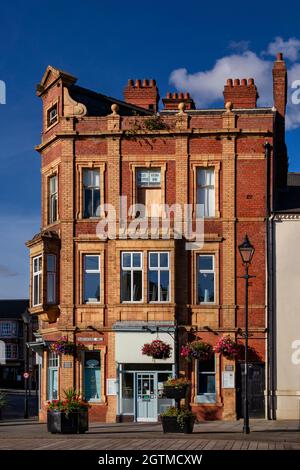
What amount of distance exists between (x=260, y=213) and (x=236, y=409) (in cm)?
779

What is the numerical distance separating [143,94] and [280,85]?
6427 millimetres

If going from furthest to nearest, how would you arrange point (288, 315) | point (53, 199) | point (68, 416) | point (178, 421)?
point (53, 199)
point (288, 315)
point (68, 416)
point (178, 421)

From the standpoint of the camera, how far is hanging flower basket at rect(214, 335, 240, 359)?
120ft

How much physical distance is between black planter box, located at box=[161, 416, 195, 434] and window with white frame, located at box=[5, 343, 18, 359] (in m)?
87.9

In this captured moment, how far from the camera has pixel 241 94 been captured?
44094mm

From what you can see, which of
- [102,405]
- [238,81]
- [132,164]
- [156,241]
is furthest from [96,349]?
[238,81]

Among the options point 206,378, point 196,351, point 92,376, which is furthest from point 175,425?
point 92,376

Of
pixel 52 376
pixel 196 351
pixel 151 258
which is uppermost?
pixel 151 258

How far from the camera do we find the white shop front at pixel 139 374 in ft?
122

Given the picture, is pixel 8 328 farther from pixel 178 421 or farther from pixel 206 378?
pixel 178 421

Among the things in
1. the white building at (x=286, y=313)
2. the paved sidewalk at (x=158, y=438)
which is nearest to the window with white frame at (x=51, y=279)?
the paved sidewalk at (x=158, y=438)

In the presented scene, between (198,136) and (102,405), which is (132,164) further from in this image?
(102,405)

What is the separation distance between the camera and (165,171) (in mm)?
38250

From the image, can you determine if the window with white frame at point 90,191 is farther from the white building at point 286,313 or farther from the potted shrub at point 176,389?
the potted shrub at point 176,389
